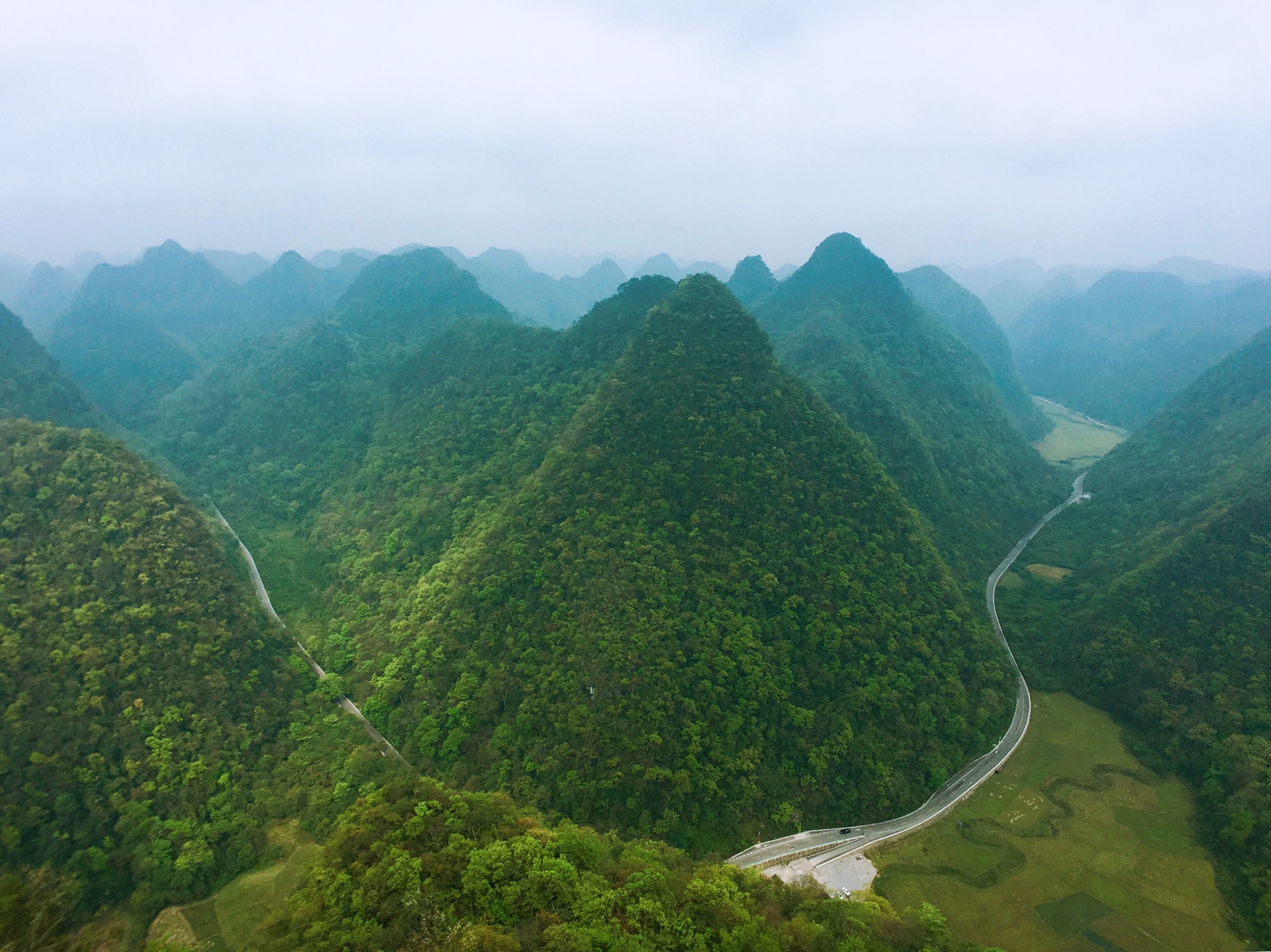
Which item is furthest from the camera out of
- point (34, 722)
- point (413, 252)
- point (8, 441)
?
point (413, 252)

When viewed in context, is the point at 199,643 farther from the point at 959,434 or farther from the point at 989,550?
the point at 959,434

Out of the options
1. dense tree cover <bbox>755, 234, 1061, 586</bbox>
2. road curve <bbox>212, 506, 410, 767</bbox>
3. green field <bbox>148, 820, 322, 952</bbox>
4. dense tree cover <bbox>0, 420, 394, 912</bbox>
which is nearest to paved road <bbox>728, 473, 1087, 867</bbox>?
dense tree cover <bbox>755, 234, 1061, 586</bbox>

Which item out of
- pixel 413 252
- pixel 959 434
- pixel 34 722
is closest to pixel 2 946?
pixel 34 722

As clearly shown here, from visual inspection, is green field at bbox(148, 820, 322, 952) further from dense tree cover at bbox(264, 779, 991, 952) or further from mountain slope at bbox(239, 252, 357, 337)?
mountain slope at bbox(239, 252, 357, 337)

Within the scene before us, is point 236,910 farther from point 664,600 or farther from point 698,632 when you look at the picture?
point 698,632

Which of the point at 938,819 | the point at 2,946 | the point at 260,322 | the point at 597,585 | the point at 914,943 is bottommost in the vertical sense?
the point at 938,819

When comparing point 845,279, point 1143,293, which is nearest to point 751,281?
point 845,279
